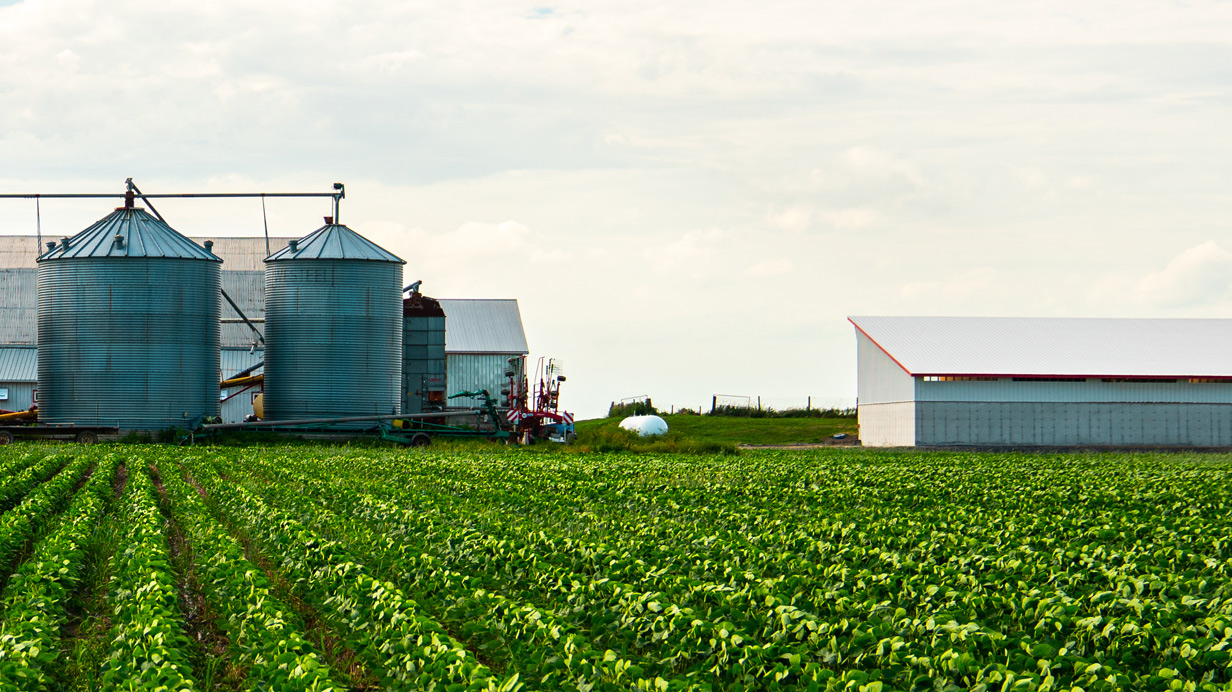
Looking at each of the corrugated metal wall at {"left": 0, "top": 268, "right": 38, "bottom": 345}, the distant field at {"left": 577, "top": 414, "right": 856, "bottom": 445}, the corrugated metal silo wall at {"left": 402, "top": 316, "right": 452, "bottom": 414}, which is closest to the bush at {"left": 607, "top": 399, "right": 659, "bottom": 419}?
the distant field at {"left": 577, "top": 414, "right": 856, "bottom": 445}

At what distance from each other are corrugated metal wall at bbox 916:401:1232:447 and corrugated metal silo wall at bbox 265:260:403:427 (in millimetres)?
22590

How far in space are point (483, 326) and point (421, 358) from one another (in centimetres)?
1422

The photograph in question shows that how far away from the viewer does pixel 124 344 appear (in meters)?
43.7

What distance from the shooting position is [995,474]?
29.7 metres

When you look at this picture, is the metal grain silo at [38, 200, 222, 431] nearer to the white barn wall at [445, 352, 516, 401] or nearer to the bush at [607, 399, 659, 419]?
the white barn wall at [445, 352, 516, 401]

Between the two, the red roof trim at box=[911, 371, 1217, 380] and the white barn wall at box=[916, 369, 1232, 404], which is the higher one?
the red roof trim at box=[911, 371, 1217, 380]

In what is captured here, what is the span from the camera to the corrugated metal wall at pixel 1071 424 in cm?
5072

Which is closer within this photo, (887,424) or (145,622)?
(145,622)

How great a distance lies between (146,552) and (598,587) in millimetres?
5844

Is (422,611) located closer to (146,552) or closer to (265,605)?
(265,605)

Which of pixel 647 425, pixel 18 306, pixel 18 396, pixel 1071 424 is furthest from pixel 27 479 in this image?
pixel 1071 424

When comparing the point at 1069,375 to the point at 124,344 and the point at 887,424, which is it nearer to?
the point at 887,424

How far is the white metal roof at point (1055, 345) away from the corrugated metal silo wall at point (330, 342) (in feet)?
72.6

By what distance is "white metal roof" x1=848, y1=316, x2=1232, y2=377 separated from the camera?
51969 mm
